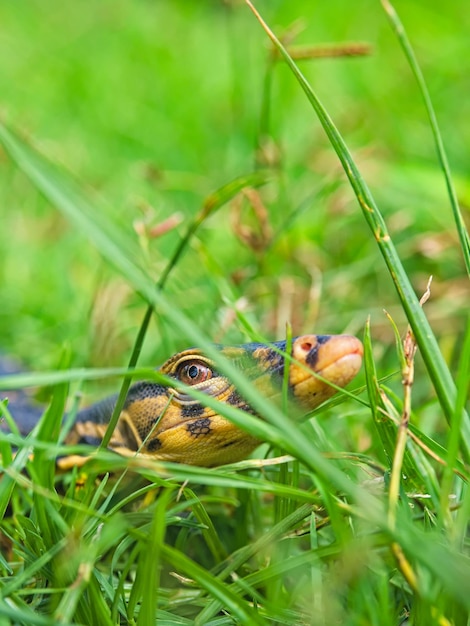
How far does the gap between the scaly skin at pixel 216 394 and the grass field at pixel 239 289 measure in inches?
3.8

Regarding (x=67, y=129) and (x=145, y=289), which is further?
(x=67, y=129)

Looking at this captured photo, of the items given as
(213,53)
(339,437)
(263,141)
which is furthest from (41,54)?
(339,437)

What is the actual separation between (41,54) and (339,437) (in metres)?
6.44

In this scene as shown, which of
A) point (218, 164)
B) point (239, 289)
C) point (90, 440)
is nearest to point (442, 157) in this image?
point (90, 440)

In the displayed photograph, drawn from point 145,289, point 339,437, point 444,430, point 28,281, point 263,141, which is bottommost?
point 444,430

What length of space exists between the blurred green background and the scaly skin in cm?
39

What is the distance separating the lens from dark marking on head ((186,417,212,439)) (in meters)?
2.06

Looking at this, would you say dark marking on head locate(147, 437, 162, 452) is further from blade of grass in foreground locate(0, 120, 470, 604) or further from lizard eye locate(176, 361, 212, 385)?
blade of grass in foreground locate(0, 120, 470, 604)

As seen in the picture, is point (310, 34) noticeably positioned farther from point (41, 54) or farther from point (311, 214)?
point (311, 214)

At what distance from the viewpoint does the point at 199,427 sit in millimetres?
2076

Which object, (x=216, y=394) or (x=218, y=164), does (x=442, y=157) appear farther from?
(x=218, y=164)

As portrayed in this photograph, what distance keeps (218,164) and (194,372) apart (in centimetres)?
352

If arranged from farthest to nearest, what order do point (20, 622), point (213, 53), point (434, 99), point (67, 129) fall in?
point (213, 53) < point (67, 129) < point (434, 99) < point (20, 622)

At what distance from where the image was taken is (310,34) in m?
7.48
